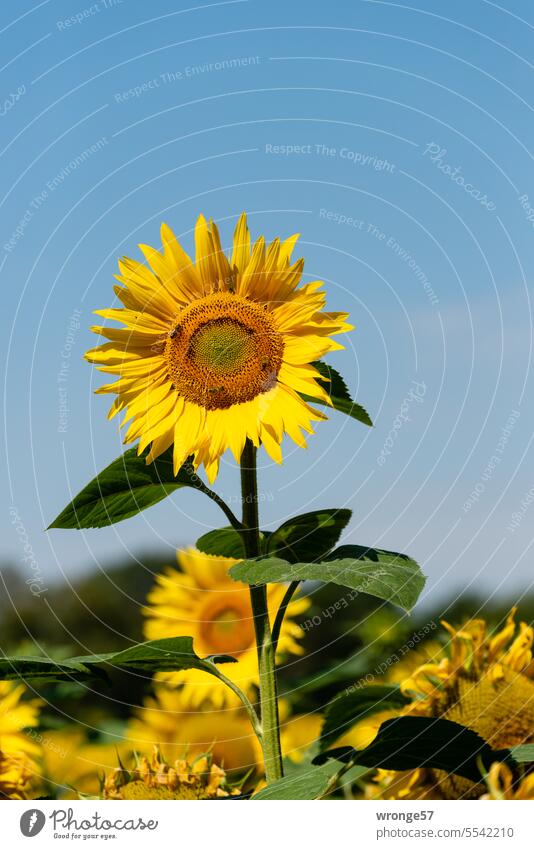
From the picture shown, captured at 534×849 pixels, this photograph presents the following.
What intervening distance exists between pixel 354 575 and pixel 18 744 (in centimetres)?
102

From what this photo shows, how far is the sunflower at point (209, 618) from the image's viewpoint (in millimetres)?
2064

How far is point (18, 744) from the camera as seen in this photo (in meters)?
1.93

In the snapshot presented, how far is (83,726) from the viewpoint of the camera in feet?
6.56

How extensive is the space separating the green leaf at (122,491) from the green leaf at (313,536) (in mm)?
155

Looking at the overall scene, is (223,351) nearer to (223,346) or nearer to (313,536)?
(223,346)

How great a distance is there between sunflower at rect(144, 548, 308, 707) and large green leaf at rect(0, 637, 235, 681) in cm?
Answer: 67

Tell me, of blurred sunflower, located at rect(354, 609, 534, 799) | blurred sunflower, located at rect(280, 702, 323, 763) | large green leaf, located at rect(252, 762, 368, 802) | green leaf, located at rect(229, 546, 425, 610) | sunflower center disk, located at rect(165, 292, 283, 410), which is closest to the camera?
green leaf, located at rect(229, 546, 425, 610)

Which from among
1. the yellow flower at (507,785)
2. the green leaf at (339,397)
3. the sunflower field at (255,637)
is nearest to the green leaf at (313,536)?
the sunflower field at (255,637)

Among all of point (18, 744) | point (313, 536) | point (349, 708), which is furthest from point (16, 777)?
point (313, 536)

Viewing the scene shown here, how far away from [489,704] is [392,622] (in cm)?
60

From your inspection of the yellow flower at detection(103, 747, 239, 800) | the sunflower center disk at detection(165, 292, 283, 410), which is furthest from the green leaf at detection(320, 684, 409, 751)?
the sunflower center disk at detection(165, 292, 283, 410)

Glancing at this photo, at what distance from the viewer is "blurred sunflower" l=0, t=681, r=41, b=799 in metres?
1.83

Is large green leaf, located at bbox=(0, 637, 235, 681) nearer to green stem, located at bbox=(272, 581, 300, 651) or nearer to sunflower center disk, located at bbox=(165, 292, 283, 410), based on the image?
green stem, located at bbox=(272, 581, 300, 651)
